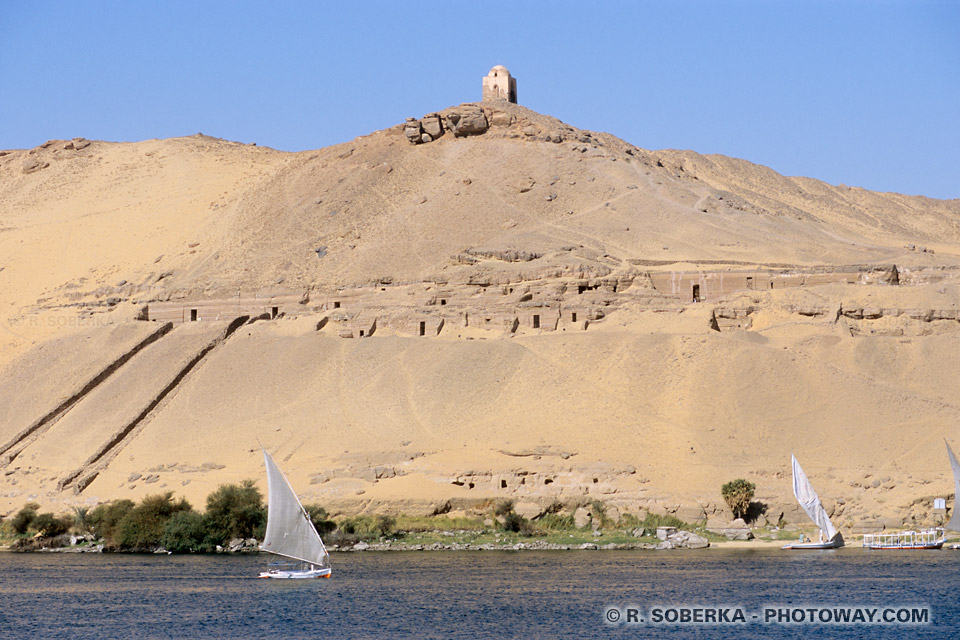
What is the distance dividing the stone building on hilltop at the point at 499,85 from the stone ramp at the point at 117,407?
63.9 feet

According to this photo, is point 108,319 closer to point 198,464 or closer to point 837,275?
point 198,464

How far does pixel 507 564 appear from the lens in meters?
34.0

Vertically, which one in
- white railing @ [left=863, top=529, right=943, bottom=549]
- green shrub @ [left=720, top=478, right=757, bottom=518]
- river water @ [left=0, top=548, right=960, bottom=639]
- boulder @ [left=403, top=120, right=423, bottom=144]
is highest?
boulder @ [left=403, top=120, right=423, bottom=144]

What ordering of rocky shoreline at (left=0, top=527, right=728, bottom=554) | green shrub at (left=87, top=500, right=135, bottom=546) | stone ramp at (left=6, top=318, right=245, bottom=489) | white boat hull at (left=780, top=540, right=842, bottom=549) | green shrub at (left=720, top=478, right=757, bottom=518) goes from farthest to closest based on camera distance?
stone ramp at (left=6, top=318, right=245, bottom=489) < green shrub at (left=87, top=500, right=135, bottom=546) < green shrub at (left=720, top=478, right=757, bottom=518) < rocky shoreline at (left=0, top=527, right=728, bottom=554) < white boat hull at (left=780, top=540, right=842, bottom=549)

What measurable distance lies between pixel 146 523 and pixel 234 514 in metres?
2.38

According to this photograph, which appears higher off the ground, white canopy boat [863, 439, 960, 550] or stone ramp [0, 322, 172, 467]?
stone ramp [0, 322, 172, 467]

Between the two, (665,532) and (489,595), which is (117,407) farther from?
(489,595)

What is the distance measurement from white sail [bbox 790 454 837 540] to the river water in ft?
2.74

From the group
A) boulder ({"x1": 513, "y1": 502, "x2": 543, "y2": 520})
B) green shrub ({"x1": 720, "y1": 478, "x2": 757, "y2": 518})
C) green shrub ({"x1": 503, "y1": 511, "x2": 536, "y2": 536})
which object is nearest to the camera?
green shrub ({"x1": 720, "y1": 478, "x2": 757, "y2": 518})

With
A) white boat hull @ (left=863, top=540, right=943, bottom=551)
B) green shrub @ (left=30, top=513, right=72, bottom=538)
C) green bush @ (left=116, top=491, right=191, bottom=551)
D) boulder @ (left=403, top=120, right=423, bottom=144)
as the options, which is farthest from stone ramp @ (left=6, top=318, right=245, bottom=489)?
white boat hull @ (left=863, top=540, right=943, bottom=551)

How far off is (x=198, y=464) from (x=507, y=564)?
13033 mm

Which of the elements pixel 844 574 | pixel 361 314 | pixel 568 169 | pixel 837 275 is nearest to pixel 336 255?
pixel 361 314

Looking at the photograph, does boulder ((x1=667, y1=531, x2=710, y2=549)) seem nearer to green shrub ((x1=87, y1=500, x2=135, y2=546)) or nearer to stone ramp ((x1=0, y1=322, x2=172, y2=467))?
green shrub ((x1=87, y1=500, x2=135, y2=546))

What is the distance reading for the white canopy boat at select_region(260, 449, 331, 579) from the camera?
31.8 meters
